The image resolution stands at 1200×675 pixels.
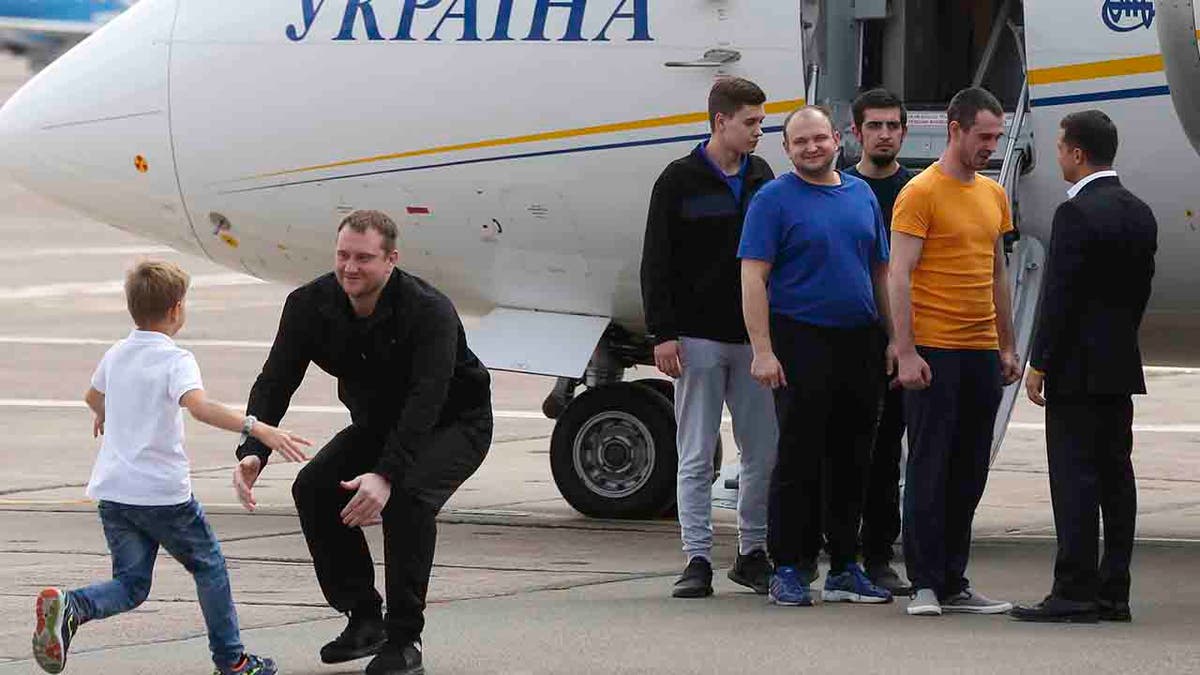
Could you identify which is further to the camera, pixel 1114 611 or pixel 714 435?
pixel 714 435

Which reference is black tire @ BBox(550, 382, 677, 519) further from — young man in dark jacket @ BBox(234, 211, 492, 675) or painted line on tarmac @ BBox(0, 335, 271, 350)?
painted line on tarmac @ BBox(0, 335, 271, 350)

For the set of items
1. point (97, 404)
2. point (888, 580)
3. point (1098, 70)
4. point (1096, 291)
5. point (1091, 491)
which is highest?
point (1098, 70)

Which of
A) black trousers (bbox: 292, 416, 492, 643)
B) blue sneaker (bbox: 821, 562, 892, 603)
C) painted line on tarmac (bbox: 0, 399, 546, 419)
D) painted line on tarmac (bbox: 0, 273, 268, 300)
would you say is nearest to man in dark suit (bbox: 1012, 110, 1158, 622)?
blue sneaker (bbox: 821, 562, 892, 603)

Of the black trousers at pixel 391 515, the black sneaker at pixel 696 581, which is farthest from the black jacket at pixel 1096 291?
the black trousers at pixel 391 515

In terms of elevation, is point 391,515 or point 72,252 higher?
point 391,515

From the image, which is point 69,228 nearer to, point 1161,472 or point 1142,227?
point 1161,472

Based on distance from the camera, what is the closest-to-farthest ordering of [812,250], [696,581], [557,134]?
[812,250], [696,581], [557,134]

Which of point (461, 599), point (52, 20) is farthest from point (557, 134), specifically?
point (52, 20)

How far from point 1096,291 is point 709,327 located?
146 centimetres

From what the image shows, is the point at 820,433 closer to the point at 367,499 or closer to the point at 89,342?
the point at 367,499

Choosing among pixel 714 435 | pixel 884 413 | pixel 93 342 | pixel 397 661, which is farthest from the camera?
pixel 93 342

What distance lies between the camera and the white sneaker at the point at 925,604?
8.29 meters

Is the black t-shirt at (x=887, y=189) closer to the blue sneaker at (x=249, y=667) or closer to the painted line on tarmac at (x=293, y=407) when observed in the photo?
the blue sneaker at (x=249, y=667)

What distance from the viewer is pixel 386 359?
Result: 7289 mm
